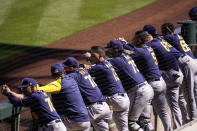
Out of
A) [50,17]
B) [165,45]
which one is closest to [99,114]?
[165,45]

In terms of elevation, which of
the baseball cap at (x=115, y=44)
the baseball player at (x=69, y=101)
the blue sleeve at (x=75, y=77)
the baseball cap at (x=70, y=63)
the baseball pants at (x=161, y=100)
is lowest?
the baseball pants at (x=161, y=100)

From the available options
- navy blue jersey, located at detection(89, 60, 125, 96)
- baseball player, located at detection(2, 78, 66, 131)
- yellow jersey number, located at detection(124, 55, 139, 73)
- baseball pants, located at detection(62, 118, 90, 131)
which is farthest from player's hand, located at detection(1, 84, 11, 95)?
yellow jersey number, located at detection(124, 55, 139, 73)

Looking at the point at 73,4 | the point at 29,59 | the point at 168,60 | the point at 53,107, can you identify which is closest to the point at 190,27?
the point at 168,60

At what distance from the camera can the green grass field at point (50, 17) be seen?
12.9 metres

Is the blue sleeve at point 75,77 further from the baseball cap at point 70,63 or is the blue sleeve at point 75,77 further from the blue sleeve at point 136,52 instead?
the blue sleeve at point 136,52

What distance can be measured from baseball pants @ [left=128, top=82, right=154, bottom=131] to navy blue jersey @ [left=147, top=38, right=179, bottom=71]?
620 millimetres

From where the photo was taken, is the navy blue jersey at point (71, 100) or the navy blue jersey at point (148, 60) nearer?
the navy blue jersey at point (71, 100)

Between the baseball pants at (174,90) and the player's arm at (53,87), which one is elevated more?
the player's arm at (53,87)

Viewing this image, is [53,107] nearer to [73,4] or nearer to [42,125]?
[42,125]

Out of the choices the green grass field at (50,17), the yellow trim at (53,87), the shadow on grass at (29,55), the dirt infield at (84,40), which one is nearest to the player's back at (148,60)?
the yellow trim at (53,87)

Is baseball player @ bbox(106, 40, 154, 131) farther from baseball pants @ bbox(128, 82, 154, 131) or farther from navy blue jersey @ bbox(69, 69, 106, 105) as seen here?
navy blue jersey @ bbox(69, 69, 106, 105)

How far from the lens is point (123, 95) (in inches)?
199

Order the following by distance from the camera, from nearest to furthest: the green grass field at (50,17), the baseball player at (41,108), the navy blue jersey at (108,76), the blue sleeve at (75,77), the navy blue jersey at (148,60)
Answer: the baseball player at (41,108) → the blue sleeve at (75,77) → the navy blue jersey at (108,76) → the navy blue jersey at (148,60) → the green grass field at (50,17)

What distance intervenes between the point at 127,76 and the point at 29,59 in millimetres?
6517
